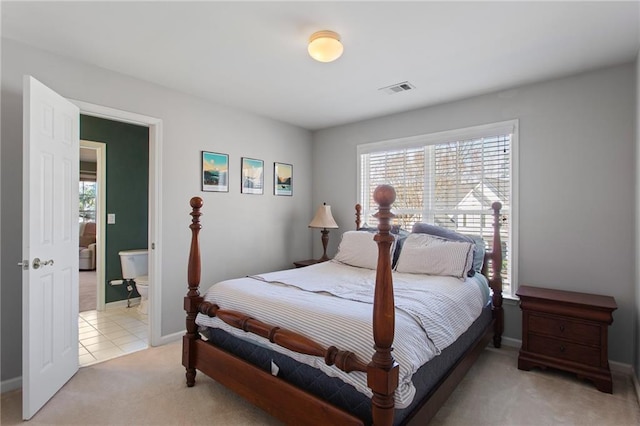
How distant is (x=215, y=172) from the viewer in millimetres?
3512

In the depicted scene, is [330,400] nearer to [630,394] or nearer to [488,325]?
[488,325]

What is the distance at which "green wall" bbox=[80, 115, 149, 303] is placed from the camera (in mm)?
4223

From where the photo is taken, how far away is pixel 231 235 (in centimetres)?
368

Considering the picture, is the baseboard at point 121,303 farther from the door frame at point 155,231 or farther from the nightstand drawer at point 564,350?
the nightstand drawer at point 564,350

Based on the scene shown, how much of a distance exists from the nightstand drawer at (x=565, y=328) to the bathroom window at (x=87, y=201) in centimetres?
892

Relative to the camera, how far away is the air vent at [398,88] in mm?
3003

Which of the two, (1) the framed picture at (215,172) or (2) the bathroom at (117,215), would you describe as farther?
(2) the bathroom at (117,215)

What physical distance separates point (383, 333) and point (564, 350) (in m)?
2.00

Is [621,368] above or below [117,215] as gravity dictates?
below

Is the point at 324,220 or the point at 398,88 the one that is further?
the point at 324,220

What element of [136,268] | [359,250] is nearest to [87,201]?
[136,268]

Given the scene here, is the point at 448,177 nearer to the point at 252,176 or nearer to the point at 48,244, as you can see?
the point at 252,176

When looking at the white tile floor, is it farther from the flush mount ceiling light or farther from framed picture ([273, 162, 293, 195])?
the flush mount ceiling light

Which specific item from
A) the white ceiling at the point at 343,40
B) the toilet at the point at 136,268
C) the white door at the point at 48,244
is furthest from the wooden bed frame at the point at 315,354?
the toilet at the point at 136,268
